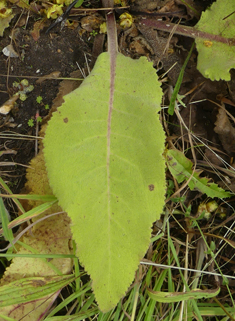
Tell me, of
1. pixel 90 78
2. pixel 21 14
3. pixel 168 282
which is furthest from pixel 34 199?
pixel 21 14

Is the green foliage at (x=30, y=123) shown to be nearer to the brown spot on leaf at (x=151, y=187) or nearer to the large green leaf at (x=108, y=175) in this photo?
the large green leaf at (x=108, y=175)

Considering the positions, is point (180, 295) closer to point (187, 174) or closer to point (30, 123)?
point (187, 174)

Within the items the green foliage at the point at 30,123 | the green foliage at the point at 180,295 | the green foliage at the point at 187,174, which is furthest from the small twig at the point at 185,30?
the green foliage at the point at 180,295

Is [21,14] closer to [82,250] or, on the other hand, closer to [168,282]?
[82,250]

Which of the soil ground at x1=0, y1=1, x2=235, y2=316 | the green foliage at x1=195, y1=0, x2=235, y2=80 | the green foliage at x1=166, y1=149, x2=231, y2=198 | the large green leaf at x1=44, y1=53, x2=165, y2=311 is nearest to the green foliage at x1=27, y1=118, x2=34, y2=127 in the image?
the soil ground at x1=0, y1=1, x2=235, y2=316

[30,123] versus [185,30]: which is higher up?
[185,30]

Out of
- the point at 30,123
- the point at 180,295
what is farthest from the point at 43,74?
the point at 180,295

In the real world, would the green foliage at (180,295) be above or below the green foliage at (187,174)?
below

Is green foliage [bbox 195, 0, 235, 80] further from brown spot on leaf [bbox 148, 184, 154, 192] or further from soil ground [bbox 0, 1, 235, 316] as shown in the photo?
brown spot on leaf [bbox 148, 184, 154, 192]
